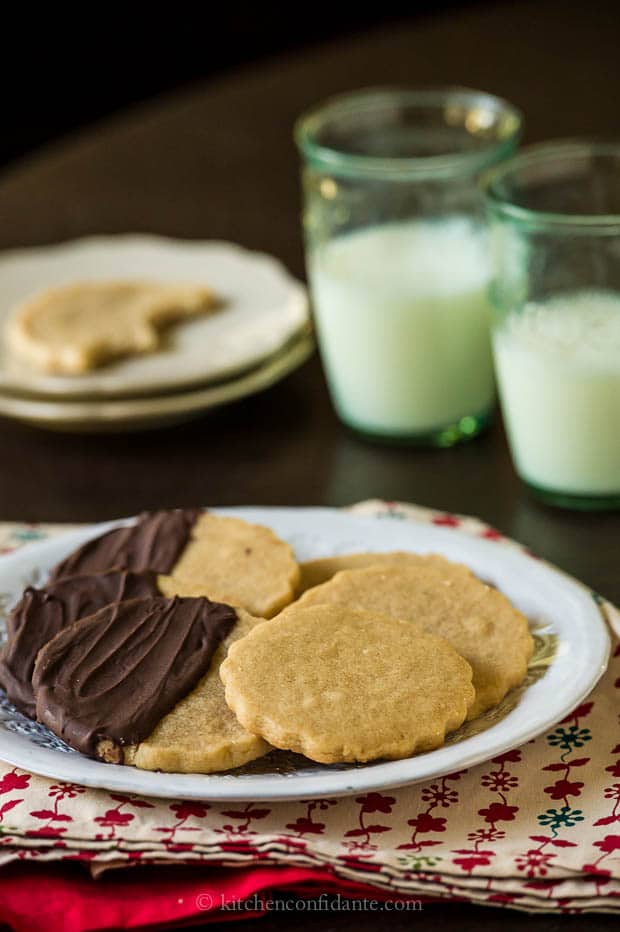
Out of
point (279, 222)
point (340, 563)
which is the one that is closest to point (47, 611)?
point (340, 563)

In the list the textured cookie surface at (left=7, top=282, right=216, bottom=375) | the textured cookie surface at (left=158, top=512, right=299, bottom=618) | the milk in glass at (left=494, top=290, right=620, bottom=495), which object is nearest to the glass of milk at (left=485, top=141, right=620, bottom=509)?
the milk in glass at (left=494, top=290, right=620, bottom=495)

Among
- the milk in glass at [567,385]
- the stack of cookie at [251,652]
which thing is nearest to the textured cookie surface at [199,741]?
the stack of cookie at [251,652]

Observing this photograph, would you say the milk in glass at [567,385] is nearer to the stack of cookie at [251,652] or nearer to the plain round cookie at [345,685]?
the stack of cookie at [251,652]

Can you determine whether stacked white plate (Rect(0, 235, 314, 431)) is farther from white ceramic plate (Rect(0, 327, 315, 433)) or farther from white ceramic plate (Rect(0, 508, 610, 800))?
white ceramic plate (Rect(0, 508, 610, 800))

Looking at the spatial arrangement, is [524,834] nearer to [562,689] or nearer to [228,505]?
[562,689]

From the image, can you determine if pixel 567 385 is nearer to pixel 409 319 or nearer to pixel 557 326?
pixel 557 326

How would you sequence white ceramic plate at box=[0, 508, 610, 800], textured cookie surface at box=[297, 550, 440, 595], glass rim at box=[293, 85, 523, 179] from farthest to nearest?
glass rim at box=[293, 85, 523, 179], textured cookie surface at box=[297, 550, 440, 595], white ceramic plate at box=[0, 508, 610, 800]
